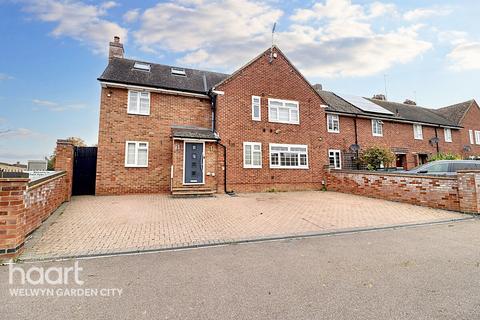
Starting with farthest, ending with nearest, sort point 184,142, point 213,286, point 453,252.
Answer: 1. point 184,142
2. point 453,252
3. point 213,286

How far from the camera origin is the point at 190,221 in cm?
678

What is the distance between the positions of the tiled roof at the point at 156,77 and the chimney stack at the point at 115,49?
1.45 feet

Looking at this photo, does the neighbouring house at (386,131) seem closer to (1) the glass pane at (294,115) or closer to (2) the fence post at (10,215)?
(1) the glass pane at (294,115)

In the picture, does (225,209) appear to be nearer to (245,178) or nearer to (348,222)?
(348,222)

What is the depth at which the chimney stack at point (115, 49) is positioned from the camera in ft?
48.5

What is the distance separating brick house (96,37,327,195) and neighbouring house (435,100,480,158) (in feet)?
59.7

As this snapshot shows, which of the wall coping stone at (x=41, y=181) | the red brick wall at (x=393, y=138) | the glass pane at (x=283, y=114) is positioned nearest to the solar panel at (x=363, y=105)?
the red brick wall at (x=393, y=138)

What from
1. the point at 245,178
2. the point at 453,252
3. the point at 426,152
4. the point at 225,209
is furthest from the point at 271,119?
the point at 426,152

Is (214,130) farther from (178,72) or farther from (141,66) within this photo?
(141,66)

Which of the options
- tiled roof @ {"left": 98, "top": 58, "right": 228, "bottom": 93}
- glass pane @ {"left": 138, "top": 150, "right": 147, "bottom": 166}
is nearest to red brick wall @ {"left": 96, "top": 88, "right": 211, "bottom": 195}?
glass pane @ {"left": 138, "top": 150, "right": 147, "bottom": 166}

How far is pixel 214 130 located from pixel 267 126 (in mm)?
3254

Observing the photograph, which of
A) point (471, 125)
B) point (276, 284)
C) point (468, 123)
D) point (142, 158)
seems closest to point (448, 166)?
point (276, 284)

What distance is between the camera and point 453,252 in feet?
14.4

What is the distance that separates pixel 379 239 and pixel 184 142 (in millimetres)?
9499
